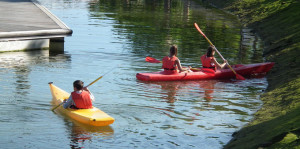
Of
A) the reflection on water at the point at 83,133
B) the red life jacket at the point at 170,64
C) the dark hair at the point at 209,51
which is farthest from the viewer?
the dark hair at the point at 209,51

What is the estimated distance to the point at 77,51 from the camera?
18.6m

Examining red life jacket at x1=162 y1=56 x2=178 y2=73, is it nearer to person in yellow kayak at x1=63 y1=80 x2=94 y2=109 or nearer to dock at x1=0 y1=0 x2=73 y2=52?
person in yellow kayak at x1=63 y1=80 x2=94 y2=109

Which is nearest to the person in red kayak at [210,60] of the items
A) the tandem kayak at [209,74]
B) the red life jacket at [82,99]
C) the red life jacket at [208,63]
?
the red life jacket at [208,63]

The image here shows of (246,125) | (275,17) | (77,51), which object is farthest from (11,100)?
(275,17)

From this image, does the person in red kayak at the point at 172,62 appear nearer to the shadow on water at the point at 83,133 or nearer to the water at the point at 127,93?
the water at the point at 127,93

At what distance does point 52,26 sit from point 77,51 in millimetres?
1287

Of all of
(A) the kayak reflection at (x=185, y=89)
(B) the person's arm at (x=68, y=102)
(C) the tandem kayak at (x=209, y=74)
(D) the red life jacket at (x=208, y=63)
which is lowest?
(A) the kayak reflection at (x=185, y=89)

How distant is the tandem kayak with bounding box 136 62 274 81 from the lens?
1454 cm

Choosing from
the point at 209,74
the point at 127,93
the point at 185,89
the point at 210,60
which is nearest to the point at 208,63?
the point at 210,60

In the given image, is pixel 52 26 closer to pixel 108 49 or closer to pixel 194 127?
pixel 108 49

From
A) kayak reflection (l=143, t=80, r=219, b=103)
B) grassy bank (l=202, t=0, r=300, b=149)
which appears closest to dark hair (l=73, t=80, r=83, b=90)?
kayak reflection (l=143, t=80, r=219, b=103)

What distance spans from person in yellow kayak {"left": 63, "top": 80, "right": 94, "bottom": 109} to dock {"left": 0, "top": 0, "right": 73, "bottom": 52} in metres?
6.89

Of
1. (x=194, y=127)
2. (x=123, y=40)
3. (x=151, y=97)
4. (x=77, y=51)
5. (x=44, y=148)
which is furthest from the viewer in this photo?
(x=123, y=40)

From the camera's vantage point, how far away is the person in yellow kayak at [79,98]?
34.5 feet
